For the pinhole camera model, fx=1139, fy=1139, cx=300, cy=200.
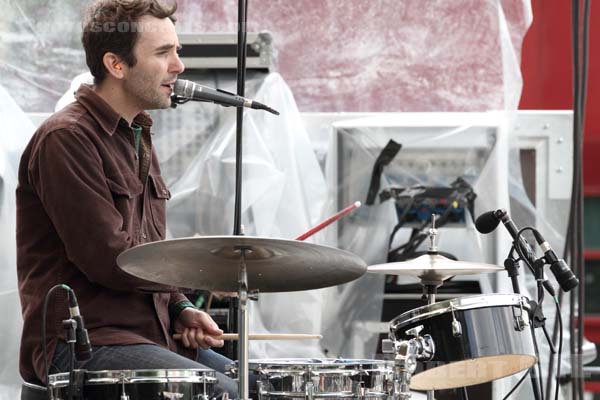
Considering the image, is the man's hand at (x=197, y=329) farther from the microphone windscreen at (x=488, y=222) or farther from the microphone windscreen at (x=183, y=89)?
the microphone windscreen at (x=488, y=222)

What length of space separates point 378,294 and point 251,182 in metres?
0.64

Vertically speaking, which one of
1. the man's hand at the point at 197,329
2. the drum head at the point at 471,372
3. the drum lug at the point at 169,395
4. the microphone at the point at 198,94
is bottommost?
the drum head at the point at 471,372

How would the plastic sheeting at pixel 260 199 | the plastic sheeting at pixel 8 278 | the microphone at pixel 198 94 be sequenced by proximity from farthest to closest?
the plastic sheeting at pixel 260 199, the plastic sheeting at pixel 8 278, the microphone at pixel 198 94

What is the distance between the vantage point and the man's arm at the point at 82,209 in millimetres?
2678

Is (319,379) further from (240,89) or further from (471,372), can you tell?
(240,89)

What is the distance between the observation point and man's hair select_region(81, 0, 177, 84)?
2949 millimetres

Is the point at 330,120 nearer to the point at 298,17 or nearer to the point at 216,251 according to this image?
the point at 298,17

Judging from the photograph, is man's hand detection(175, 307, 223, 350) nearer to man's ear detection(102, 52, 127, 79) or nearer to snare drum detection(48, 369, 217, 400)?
snare drum detection(48, 369, 217, 400)

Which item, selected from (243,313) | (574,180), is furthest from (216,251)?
(574,180)

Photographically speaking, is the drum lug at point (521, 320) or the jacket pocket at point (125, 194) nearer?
the jacket pocket at point (125, 194)

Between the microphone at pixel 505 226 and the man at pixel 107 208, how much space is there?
0.82m

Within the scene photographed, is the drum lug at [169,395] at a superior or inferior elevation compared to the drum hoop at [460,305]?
inferior

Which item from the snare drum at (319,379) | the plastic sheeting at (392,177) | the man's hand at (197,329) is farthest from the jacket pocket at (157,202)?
→ the plastic sheeting at (392,177)

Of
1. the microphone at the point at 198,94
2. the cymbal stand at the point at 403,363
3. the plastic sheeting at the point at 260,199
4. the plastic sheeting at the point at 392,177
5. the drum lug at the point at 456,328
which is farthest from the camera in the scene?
the plastic sheeting at the point at 392,177
